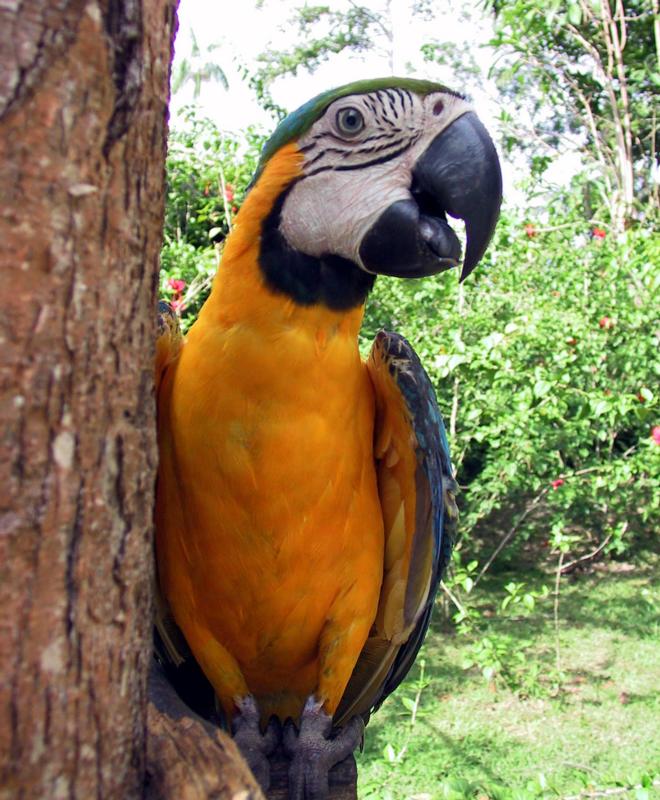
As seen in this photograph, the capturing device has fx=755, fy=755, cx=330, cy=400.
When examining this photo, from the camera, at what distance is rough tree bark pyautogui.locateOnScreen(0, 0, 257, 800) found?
82 centimetres

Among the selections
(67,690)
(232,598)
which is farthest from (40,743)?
(232,598)

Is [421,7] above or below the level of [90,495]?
above

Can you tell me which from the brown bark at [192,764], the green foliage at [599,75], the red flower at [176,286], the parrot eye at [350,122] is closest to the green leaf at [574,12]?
the green foliage at [599,75]

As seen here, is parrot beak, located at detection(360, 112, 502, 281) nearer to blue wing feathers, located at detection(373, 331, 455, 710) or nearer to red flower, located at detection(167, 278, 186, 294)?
blue wing feathers, located at detection(373, 331, 455, 710)

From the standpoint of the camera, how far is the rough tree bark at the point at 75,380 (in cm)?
82

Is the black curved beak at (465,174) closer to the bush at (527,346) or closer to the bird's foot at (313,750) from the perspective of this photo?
the bird's foot at (313,750)

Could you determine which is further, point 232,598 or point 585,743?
point 585,743

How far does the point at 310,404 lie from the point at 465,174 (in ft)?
1.96

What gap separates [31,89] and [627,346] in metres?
5.50

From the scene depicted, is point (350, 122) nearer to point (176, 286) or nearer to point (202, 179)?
point (176, 286)

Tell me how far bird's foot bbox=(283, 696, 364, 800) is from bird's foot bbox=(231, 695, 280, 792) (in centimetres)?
6

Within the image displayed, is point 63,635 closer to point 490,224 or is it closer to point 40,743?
point 40,743

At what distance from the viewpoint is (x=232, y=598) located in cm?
180

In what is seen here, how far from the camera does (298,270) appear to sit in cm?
163
